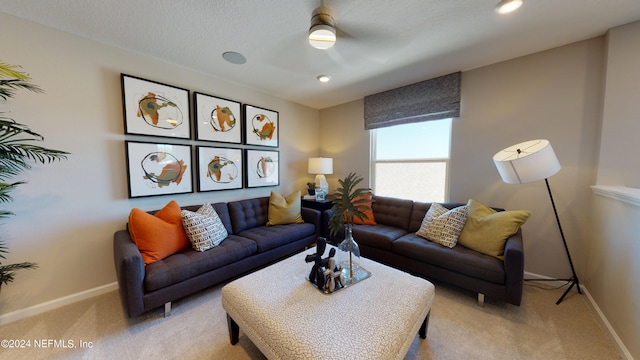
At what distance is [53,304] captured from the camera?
180cm

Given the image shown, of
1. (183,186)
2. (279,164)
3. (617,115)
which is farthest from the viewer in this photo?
(279,164)

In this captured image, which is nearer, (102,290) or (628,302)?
(628,302)

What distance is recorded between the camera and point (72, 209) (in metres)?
1.87

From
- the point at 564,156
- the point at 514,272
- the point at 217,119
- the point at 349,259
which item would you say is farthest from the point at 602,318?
the point at 217,119

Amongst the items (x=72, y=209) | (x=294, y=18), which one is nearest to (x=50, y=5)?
(x=72, y=209)

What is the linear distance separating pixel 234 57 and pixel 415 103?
2.31 m

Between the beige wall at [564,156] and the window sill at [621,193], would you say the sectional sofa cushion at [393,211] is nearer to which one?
the beige wall at [564,156]

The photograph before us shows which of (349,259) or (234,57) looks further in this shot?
(234,57)

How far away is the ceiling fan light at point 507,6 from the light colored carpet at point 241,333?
2.20 meters

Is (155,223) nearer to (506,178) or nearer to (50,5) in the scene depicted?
(50,5)

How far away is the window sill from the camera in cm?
133

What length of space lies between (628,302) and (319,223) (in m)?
2.53

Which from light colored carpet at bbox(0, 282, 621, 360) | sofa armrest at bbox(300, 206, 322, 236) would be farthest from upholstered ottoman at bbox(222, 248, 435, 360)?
sofa armrest at bbox(300, 206, 322, 236)

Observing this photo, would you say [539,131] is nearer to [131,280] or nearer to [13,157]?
[131,280]
